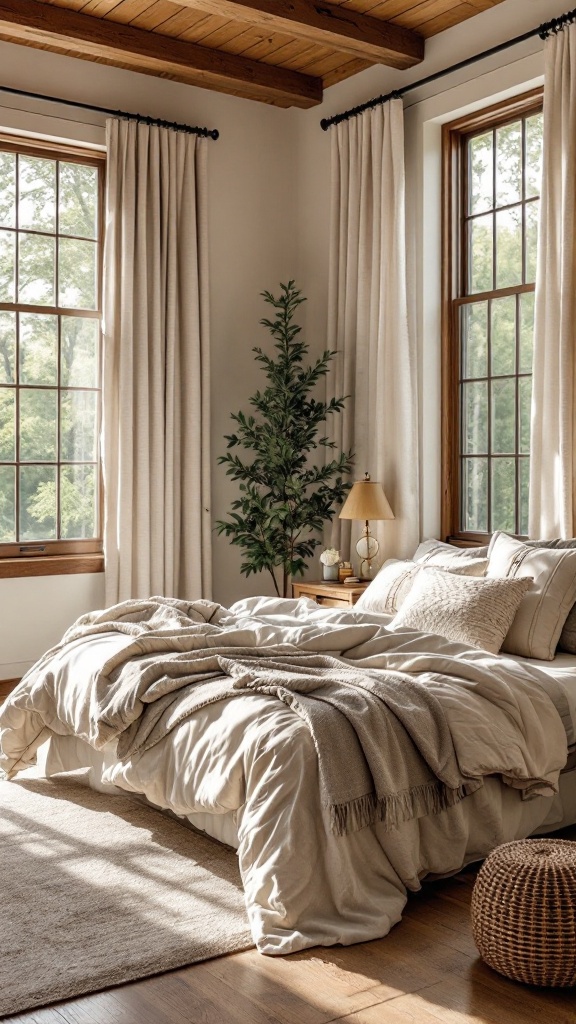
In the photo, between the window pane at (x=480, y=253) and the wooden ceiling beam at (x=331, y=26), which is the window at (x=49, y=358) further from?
the window pane at (x=480, y=253)

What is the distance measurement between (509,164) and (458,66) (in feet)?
1.88

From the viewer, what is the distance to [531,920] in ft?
7.95

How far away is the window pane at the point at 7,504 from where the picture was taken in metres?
5.70

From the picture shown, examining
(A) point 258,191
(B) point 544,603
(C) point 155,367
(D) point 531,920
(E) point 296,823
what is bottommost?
(D) point 531,920

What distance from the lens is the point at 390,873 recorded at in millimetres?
2826

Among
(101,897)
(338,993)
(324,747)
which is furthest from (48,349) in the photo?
(338,993)

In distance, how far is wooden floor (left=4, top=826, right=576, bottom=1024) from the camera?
2301mm

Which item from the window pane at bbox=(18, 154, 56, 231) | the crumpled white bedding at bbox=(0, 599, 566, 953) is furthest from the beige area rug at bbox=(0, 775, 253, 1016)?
the window pane at bbox=(18, 154, 56, 231)

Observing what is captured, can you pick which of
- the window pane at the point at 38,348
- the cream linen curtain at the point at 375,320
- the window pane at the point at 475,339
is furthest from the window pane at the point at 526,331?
the window pane at the point at 38,348

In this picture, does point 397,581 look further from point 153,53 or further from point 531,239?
point 153,53

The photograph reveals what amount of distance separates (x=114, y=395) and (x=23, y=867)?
322 cm

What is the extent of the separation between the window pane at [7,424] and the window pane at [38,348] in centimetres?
11

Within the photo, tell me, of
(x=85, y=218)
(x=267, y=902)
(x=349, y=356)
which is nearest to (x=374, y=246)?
(x=349, y=356)

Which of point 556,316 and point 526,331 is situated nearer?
point 556,316
